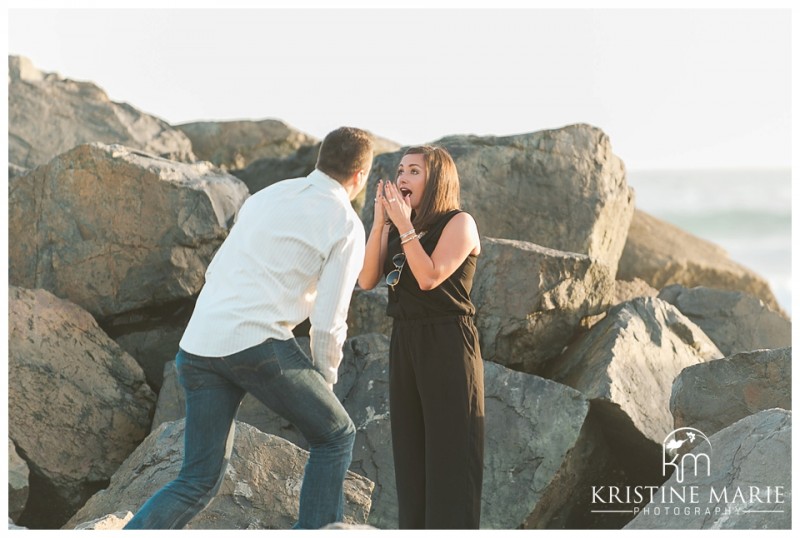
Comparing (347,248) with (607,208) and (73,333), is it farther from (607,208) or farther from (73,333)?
(607,208)

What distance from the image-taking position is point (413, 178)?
4.46 metres

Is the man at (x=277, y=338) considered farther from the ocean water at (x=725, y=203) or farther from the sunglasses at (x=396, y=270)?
the ocean water at (x=725, y=203)

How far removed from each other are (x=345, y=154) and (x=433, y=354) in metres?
0.94

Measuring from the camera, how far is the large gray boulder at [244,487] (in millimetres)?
4922

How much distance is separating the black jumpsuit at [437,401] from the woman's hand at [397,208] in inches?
5.5

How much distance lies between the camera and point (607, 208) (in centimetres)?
809

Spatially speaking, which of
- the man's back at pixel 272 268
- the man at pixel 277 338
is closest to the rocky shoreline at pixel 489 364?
the man at pixel 277 338

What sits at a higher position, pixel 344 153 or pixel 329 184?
pixel 344 153

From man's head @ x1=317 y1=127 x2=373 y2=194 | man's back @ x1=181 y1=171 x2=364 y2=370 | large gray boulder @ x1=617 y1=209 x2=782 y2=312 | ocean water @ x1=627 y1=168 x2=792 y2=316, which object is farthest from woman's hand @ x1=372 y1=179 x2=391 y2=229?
ocean water @ x1=627 y1=168 x2=792 y2=316

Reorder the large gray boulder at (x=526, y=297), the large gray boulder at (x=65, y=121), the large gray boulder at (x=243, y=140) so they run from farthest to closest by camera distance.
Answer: the large gray boulder at (x=243, y=140) < the large gray boulder at (x=65, y=121) < the large gray boulder at (x=526, y=297)

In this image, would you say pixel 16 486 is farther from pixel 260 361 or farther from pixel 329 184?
pixel 329 184

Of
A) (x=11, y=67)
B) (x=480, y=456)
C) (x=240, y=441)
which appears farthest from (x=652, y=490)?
(x=11, y=67)

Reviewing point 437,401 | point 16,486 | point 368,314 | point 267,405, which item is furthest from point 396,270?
point 16,486

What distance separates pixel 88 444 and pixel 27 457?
1.19ft
